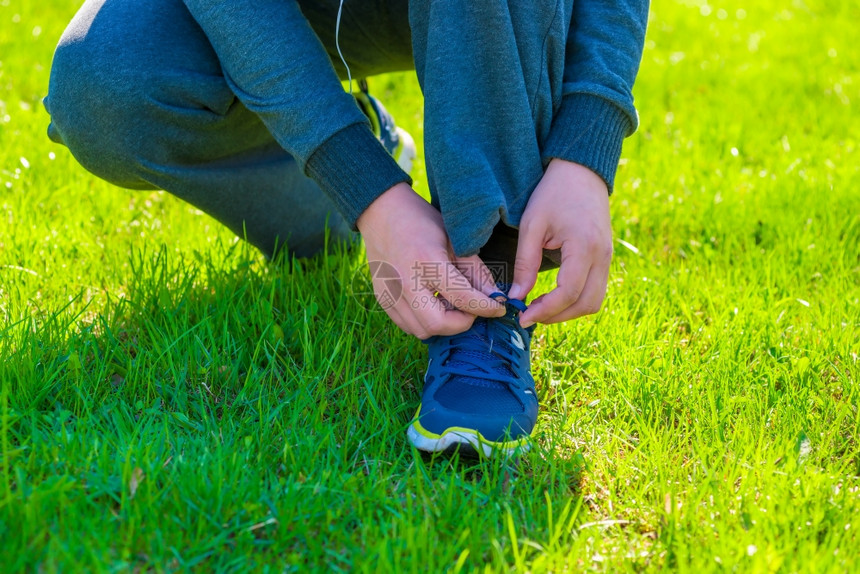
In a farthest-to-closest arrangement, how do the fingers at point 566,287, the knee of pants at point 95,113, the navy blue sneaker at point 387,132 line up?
1. the navy blue sneaker at point 387,132
2. the knee of pants at point 95,113
3. the fingers at point 566,287

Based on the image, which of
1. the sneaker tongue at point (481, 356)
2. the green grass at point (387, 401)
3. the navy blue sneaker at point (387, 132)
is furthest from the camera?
the navy blue sneaker at point (387, 132)

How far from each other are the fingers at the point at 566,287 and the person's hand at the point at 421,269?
0.07m

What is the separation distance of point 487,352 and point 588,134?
0.44 metres

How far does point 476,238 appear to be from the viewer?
1281 millimetres

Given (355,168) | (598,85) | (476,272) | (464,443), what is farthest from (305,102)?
(464,443)

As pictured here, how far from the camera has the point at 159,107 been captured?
1543 millimetres

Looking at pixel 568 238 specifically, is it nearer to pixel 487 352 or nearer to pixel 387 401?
pixel 487 352

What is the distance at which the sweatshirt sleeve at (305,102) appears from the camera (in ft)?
4.40

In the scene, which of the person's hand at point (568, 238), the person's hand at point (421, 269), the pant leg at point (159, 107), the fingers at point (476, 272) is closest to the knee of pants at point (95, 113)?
the pant leg at point (159, 107)

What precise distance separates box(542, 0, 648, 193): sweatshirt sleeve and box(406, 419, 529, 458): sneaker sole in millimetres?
Answer: 504

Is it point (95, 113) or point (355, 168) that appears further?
point (95, 113)

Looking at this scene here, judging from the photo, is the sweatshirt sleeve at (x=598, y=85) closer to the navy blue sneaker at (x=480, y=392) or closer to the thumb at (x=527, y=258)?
the thumb at (x=527, y=258)

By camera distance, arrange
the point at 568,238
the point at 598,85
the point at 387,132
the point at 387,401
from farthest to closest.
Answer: the point at 387,132
the point at 387,401
the point at 598,85
the point at 568,238

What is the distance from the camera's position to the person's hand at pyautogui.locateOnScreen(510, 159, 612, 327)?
1272mm
